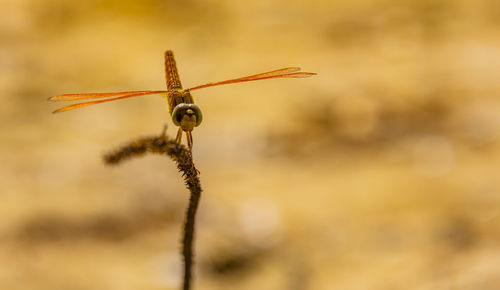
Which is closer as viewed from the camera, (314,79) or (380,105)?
(380,105)

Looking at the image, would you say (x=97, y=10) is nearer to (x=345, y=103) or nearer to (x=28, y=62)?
(x=28, y=62)

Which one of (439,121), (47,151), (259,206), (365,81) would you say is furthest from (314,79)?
(47,151)

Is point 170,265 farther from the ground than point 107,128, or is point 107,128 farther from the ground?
point 107,128

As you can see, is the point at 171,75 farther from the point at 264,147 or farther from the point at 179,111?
the point at 264,147

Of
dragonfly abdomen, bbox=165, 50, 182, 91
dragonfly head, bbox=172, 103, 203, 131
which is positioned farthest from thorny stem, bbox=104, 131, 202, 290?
dragonfly abdomen, bbox=165, 50, 182, 91

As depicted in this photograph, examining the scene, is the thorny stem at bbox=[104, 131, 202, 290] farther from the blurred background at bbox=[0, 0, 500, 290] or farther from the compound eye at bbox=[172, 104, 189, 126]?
the blurred background at bbox=[0, 0, 500, 290]
